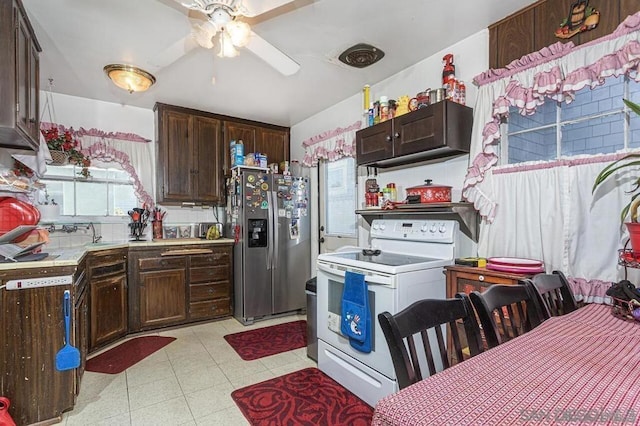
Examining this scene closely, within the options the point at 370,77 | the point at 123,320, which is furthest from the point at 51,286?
the point at 370,77

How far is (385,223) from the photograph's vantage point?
2855mm

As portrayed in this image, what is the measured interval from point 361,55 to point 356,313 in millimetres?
1985

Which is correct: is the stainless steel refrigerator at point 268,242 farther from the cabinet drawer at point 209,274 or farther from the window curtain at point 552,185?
the window curtain at point 552,185

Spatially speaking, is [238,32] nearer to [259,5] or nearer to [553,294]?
[259,5]

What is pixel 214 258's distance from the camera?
3.74 metres

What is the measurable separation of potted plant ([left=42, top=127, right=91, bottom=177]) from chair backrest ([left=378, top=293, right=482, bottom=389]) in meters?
3.75

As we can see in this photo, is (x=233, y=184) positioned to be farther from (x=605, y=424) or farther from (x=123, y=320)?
(x=605, y=424)

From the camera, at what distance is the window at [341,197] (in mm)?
3693

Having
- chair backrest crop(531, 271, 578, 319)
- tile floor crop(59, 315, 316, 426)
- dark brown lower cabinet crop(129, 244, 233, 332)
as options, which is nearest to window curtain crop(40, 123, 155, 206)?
dark brown lower cabinet crop(129, 244, 233, 332)

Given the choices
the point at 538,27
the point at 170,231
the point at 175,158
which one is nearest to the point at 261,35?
the point at 538,27

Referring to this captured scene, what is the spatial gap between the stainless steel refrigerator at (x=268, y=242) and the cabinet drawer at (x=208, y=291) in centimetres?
13

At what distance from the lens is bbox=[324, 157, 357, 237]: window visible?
12.1ft

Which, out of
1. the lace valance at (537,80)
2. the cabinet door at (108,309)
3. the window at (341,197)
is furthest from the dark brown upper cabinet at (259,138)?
the lace valance at (537,80)

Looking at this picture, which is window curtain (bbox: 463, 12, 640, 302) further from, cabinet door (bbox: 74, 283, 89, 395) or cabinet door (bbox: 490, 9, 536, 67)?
cabinet door (bbox: 74, 283, 89, 395)
